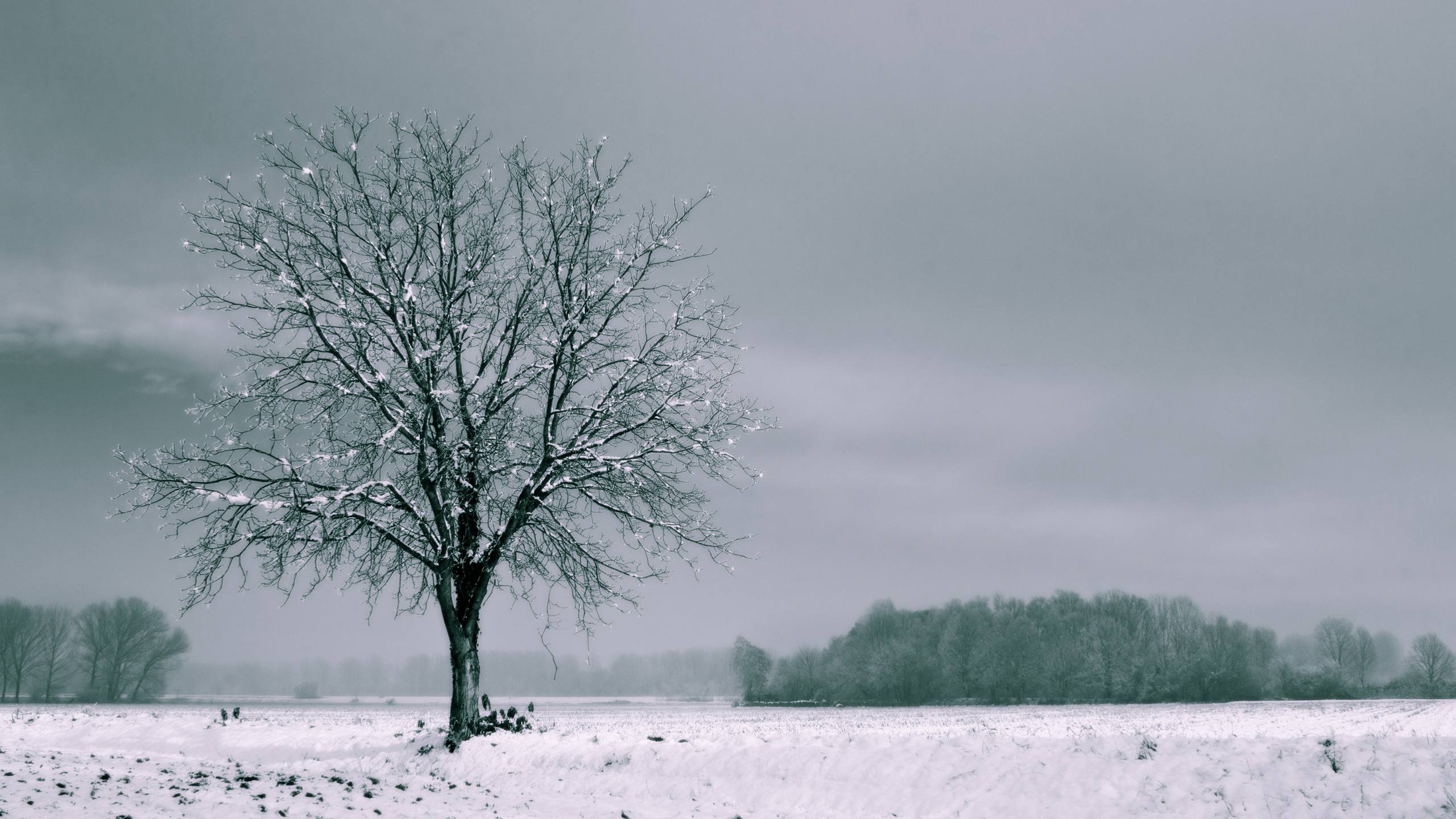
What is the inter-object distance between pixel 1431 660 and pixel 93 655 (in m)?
159

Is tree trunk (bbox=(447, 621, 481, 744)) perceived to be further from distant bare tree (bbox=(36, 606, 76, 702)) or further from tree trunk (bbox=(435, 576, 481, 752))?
distant bare tree (bbox=(36, 606, 76, 702))

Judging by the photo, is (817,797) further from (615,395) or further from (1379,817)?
(615,395)

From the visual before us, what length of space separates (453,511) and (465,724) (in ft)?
13.1

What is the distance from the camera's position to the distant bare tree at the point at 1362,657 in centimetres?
11581

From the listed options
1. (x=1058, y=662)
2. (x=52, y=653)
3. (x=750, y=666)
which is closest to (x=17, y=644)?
(x=52, y=653)

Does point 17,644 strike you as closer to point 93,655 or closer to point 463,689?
point 93,655

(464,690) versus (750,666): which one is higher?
(464,690)

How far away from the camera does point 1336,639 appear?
392 feet

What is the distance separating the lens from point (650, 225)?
53.8 ft

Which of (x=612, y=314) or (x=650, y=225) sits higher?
(x=650, y=225)

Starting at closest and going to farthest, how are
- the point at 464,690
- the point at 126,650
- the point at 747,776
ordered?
the point at 747,776
the point at 464,690
the point at 126,650

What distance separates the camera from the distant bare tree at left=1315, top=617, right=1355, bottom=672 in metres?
118

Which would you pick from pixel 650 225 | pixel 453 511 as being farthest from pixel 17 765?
pixel 650 225

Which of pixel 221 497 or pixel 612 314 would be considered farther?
pixel 612 314
